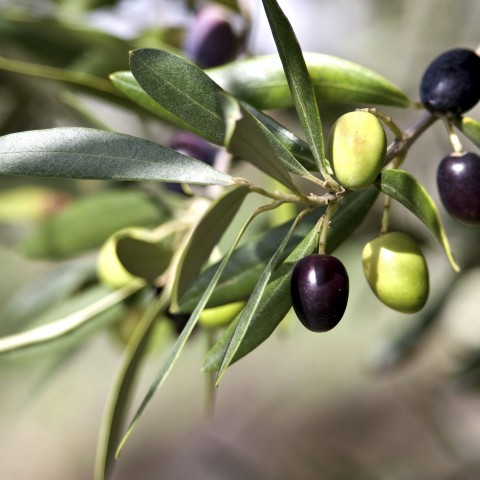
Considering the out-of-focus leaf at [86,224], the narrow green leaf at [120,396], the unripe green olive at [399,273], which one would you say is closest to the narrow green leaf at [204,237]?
the unripe green olive at [399,273]

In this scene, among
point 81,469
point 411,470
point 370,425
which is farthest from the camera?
point 81,469

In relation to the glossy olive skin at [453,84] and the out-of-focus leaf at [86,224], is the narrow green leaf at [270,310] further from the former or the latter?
the out-of-focus leaf at [86,224]

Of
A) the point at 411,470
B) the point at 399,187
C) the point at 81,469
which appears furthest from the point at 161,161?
the point at 81,469

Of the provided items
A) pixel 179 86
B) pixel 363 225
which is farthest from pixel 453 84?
pixel 363 225

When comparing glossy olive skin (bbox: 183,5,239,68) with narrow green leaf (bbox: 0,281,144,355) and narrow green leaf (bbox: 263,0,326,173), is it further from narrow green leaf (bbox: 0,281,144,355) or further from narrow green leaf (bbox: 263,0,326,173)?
narrow green leaf (bbox: 263,0,326,173)

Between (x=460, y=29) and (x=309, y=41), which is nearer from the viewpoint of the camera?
(x=460, y=29)

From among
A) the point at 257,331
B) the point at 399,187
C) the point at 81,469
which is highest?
the point at 399,187

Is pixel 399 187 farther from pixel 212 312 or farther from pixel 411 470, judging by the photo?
pixel 411 470

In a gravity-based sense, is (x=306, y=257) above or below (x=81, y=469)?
above

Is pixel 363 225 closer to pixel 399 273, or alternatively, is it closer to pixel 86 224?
pixel 86 224
